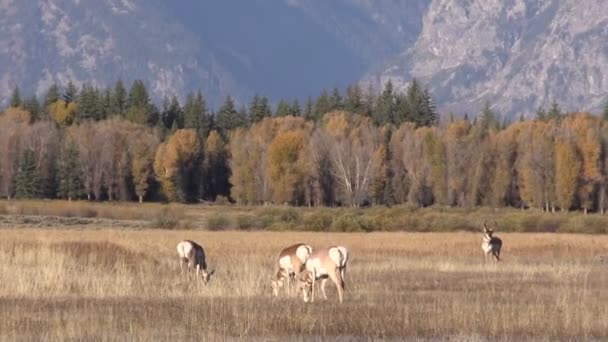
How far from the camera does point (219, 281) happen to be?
101 ft

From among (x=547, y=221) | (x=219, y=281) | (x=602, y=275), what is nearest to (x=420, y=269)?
(x=602, y=275)

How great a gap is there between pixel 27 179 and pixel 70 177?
4398 millimetres

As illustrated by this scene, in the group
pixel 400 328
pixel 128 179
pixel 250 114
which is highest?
pixel 250 114

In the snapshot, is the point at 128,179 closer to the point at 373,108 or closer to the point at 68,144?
the point at 68,144

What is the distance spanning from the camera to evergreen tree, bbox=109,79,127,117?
140 m

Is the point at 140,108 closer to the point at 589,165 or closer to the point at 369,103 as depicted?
the point at 369,103

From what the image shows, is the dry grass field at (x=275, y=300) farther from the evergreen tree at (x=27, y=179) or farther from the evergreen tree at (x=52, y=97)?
the evergreen tree at (x=52, y=97)

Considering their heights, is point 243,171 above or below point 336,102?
below

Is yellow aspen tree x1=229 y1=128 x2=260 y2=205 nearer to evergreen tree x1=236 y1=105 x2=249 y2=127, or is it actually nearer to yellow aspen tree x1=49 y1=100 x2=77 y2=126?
evergreen tree x1=236 y1=105 x2=249 y2=127

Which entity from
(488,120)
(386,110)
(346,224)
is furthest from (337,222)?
(488,120)

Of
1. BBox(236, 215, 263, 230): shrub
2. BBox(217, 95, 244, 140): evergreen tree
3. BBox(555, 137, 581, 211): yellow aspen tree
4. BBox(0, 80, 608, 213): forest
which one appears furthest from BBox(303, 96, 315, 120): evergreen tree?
BBox(236, 215, 263, 230): shrub

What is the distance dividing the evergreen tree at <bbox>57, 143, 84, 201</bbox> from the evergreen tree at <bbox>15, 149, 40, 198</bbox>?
9.24 ft

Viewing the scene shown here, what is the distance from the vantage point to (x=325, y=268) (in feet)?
89.0

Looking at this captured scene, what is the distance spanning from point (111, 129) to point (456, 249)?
75.2m
